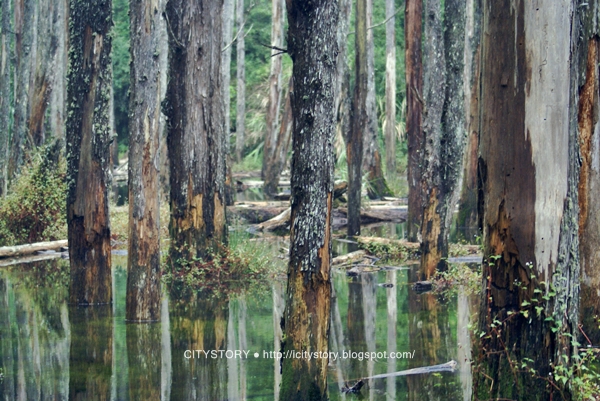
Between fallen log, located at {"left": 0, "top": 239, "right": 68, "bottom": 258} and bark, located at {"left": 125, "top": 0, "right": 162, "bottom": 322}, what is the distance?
5893 mm

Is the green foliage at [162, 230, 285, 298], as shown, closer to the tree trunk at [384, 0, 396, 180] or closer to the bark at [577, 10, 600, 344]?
the bark at [577, 10, 600, 344]

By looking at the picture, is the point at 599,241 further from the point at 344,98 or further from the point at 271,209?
the point at 271,209

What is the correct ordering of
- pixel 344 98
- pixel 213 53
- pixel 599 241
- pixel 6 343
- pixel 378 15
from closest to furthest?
pixel 599 241, pixel 6 343, pixel 213 53, pixel 344 98, pixel 378 15

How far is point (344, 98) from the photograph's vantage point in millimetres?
18312

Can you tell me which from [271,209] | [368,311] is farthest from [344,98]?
[368,311]

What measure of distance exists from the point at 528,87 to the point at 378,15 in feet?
134

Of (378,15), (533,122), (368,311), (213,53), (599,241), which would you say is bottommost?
(368,311)

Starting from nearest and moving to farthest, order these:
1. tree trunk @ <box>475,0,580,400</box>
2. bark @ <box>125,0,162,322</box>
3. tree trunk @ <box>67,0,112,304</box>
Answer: tree trunk @ <box>475,0,580,400</box> < bark @ <box>125,0,162,322</box> < tree trunk @ <box>67,0,112,304</box>

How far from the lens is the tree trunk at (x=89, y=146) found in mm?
11242

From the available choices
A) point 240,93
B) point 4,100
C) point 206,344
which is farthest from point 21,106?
point 240,93

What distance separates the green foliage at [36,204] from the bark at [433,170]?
7048mm

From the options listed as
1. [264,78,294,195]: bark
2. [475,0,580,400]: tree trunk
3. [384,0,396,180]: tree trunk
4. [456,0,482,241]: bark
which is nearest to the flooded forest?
[475,0,580,400]: tree trunk

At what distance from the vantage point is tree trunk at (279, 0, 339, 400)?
22.5 ft

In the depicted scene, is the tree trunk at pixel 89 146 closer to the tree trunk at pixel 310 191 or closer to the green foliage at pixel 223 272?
the green foliage at pixel 223 272
